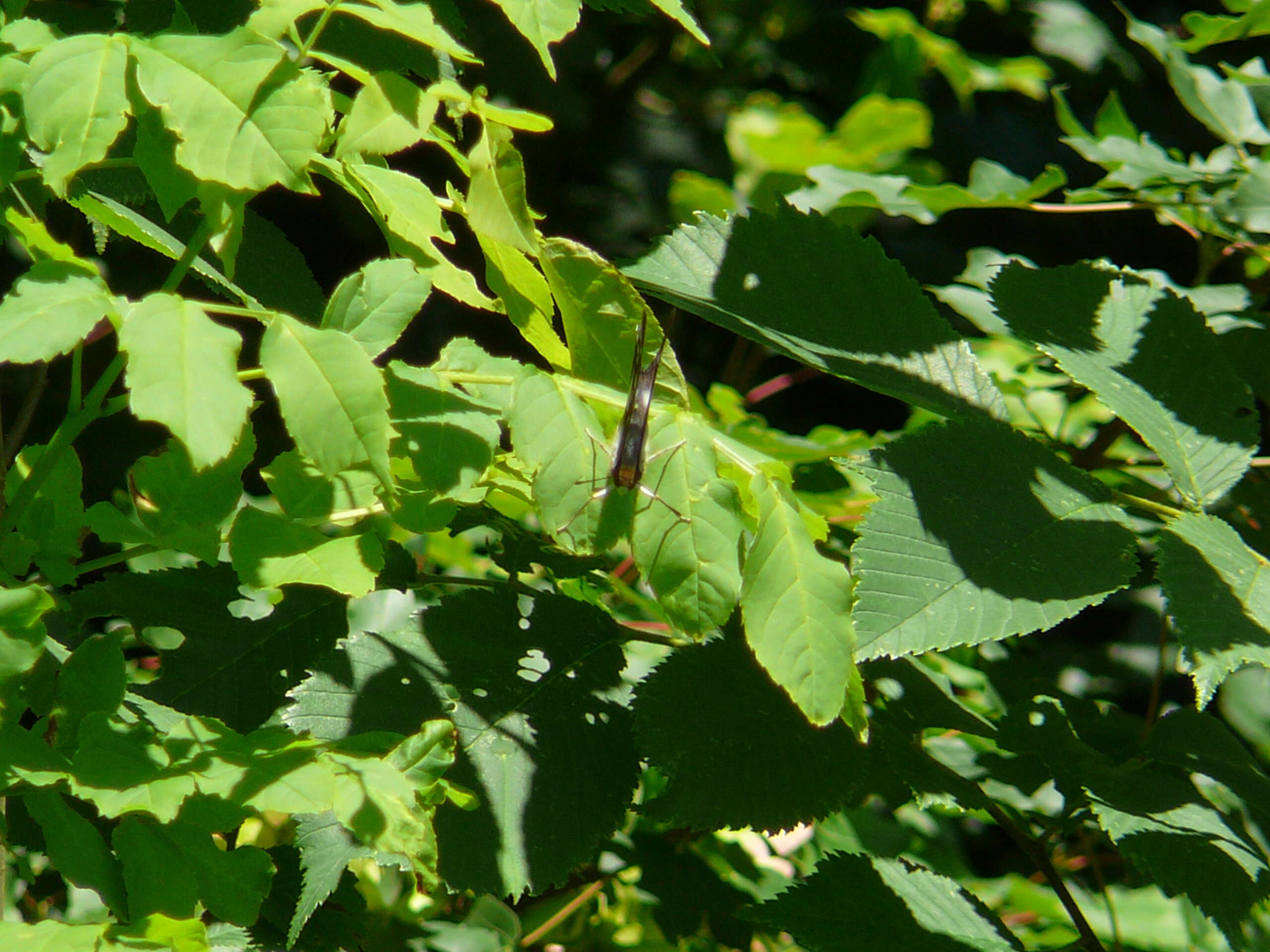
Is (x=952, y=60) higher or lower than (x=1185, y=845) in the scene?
higher

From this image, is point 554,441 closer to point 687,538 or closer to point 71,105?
point 687,538

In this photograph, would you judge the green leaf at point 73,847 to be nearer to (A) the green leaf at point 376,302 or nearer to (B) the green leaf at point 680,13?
(A) the green leaf at point 376,302

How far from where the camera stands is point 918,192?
64.2 inches

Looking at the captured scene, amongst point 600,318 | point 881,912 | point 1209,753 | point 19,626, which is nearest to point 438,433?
point 600,318

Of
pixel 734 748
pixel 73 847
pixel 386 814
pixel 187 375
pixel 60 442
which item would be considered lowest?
pixel 734 748

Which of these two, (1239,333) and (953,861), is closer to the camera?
(1239,333)

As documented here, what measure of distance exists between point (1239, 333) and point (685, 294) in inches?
35.3

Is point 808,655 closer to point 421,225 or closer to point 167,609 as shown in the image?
point 421,225

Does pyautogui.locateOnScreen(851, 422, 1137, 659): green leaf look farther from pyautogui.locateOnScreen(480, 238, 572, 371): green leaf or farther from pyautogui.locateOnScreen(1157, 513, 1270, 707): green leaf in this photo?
pyautogui.locateOnScreen(480, 238, 572, 371): green leaf

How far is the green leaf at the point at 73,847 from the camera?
73cm

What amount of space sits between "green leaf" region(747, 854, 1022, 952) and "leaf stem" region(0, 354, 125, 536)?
2.43 ft

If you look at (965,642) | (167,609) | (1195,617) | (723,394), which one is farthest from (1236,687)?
(167,609)

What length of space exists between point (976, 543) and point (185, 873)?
0.68m

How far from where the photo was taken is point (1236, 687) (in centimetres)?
217
